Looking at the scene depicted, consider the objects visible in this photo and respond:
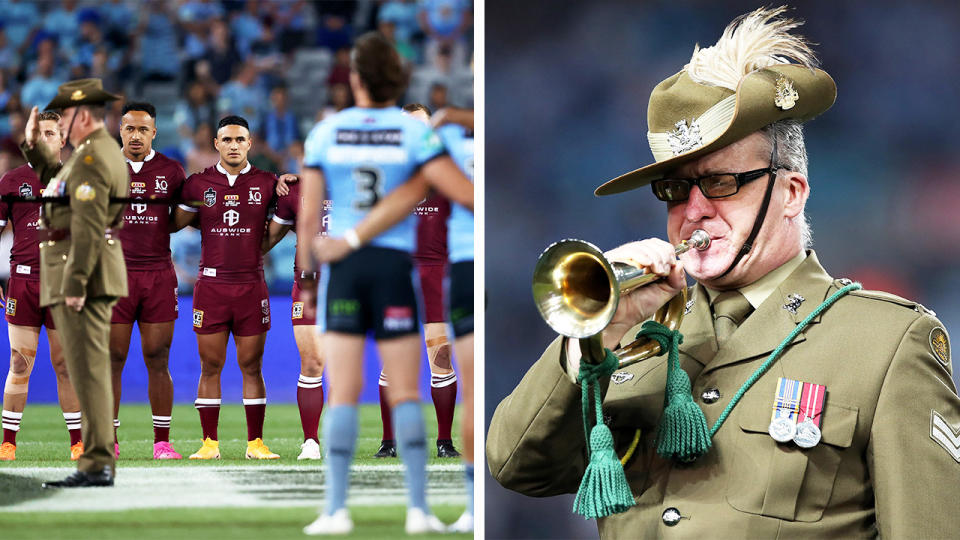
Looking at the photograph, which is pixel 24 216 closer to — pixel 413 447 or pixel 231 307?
pixel 231 307

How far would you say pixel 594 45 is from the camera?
4.70m

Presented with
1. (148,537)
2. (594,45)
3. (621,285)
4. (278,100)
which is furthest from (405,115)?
(594,45)

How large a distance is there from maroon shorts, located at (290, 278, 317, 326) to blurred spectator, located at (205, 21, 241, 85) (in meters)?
0.63

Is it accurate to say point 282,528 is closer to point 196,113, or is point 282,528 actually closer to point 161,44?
point 196,113

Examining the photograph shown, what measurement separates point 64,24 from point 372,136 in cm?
96

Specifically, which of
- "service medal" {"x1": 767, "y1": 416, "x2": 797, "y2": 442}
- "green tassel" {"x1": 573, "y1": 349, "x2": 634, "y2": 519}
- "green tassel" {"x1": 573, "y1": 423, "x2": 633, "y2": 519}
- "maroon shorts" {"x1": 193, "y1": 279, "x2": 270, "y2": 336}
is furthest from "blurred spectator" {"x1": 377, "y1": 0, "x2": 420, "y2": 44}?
"service medal" {"x1": 767, "y1": 416, "x2": 797, "y2": 442}

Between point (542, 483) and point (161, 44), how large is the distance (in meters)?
1.67

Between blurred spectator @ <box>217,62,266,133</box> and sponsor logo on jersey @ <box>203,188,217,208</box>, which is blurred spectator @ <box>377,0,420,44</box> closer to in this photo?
blurred spectator @ <box>217,62,266,133</box>

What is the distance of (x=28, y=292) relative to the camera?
3148 mm

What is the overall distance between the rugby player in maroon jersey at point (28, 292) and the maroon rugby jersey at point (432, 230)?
3.36 feet

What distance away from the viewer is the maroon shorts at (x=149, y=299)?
315cm

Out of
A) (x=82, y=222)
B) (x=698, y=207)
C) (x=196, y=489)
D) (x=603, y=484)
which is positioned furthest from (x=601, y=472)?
(x=82, y=222)

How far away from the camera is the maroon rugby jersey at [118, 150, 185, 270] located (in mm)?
3146

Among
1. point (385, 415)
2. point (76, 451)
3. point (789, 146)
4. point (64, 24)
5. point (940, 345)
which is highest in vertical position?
point (64, 24)
